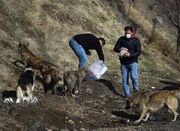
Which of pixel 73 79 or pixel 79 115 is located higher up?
pixel 73 79

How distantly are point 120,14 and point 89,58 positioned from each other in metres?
5.42

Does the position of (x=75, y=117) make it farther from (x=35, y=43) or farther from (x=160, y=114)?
(x=35, y=43)

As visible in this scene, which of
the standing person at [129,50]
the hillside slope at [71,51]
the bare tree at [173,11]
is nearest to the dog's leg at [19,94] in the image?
the hillside slope at [71,51]

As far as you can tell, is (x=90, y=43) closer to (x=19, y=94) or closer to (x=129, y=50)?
(x=129, y=50)

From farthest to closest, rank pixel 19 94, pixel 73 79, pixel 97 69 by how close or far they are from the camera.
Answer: pixel 97 69
pixel 73 79
pixel 19 94

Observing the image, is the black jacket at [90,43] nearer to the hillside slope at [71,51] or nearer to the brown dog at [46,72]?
the brown dog at [46,72]

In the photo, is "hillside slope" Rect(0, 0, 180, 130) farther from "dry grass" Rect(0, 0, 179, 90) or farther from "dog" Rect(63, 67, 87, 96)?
"dog" Rect(63, 67, 87, 96)

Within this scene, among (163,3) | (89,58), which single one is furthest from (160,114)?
(163,3)

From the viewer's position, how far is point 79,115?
13.8 m

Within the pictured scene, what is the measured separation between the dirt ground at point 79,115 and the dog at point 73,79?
322 millimetres

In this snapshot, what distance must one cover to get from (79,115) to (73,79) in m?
1.91

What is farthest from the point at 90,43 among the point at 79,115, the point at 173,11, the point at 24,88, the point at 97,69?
the point at 173,11

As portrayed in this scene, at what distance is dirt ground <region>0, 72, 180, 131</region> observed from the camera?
12.2 meters

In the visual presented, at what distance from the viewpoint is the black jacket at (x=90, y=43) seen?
15.8 metres
